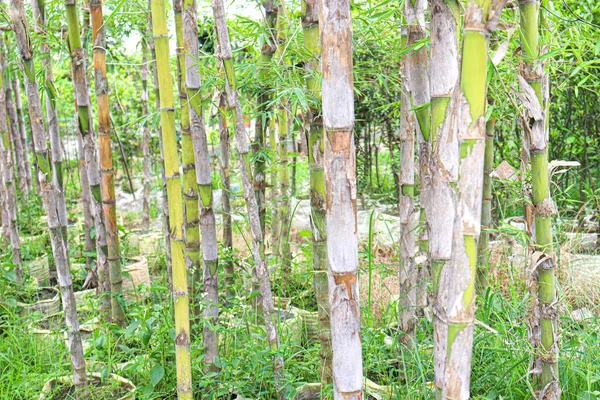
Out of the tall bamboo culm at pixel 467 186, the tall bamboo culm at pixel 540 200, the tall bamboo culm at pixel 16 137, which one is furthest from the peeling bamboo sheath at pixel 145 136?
the tall bamboo culm at pixel 467 186

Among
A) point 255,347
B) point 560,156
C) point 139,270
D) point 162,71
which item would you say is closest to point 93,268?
point 139,270

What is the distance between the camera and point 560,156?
4.76 meters

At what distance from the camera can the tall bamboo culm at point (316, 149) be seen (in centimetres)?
156

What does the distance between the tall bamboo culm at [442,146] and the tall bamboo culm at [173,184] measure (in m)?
0.71

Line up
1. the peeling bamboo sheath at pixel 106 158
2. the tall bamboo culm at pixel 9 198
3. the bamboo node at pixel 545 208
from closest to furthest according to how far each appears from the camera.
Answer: the bamboo node at pixel 545 208, the peeling bamboo sheath at pixel 106 158, the tall bamboo culm at pixel 9 198

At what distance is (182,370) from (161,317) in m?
0.64

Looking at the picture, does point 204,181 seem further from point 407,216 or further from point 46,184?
point 407,216

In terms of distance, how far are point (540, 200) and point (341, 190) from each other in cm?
66

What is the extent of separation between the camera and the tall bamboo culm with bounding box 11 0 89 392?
1695 millimetres

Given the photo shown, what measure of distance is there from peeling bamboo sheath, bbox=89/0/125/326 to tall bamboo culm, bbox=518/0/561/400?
1.60 meters

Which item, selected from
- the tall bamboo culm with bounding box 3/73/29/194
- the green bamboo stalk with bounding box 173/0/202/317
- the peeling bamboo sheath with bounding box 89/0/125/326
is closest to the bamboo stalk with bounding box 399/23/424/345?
the green bamboo stalk with bounding box 173/0/202/317

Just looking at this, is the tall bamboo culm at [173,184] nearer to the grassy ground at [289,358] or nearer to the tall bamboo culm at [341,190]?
the grassy ground at [289,358]

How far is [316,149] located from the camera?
1625 mm

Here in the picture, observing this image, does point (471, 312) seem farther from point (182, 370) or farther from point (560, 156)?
point (560, 156)
